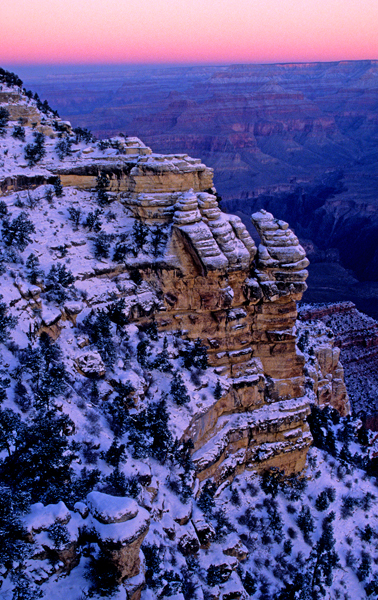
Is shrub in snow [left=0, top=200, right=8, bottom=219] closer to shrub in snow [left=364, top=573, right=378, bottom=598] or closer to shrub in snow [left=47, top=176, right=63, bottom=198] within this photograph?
shrub in snow [left=47, top=176, right=63, bottom=198]

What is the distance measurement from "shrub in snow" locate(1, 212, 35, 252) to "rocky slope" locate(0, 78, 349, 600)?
0.08 m

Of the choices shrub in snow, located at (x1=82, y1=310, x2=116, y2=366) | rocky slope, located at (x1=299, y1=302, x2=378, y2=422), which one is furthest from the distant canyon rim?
shrub in snow, located at (x1=82, y1=310, x2=116, y2=366)

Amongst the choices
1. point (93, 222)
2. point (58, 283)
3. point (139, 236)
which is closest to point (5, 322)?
point (58, 283)

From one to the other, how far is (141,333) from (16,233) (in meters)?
6.60

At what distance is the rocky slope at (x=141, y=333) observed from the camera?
14188 millimetres

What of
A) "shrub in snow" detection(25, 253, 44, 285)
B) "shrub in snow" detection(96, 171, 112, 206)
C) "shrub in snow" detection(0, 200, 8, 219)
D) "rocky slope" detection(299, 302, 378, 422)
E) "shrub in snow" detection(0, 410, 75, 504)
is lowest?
"rocky slope" detection(299, 302, 378, 422)

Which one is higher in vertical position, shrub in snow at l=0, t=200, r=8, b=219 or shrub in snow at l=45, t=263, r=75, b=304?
shrub in snow at l=0, t=200, r=8, b=219

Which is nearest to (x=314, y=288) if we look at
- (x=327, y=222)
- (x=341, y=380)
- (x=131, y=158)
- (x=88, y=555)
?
(x=341, y=380)

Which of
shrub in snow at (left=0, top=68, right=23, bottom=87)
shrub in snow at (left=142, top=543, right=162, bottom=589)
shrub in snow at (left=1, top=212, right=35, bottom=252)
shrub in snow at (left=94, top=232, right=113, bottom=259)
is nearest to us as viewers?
shrub in snow at (left=142, top=543, right=162, bottom=589)

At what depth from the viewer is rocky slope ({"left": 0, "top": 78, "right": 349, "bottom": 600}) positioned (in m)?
14.2

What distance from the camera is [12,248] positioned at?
19.4 metres

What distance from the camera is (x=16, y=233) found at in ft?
64.8

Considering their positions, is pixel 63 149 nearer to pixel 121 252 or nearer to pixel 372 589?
pixel 121 252

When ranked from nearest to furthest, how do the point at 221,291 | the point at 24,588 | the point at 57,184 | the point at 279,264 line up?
the point at 24,588, the point at 221,291, the point at 279,264, the point at 57,184
